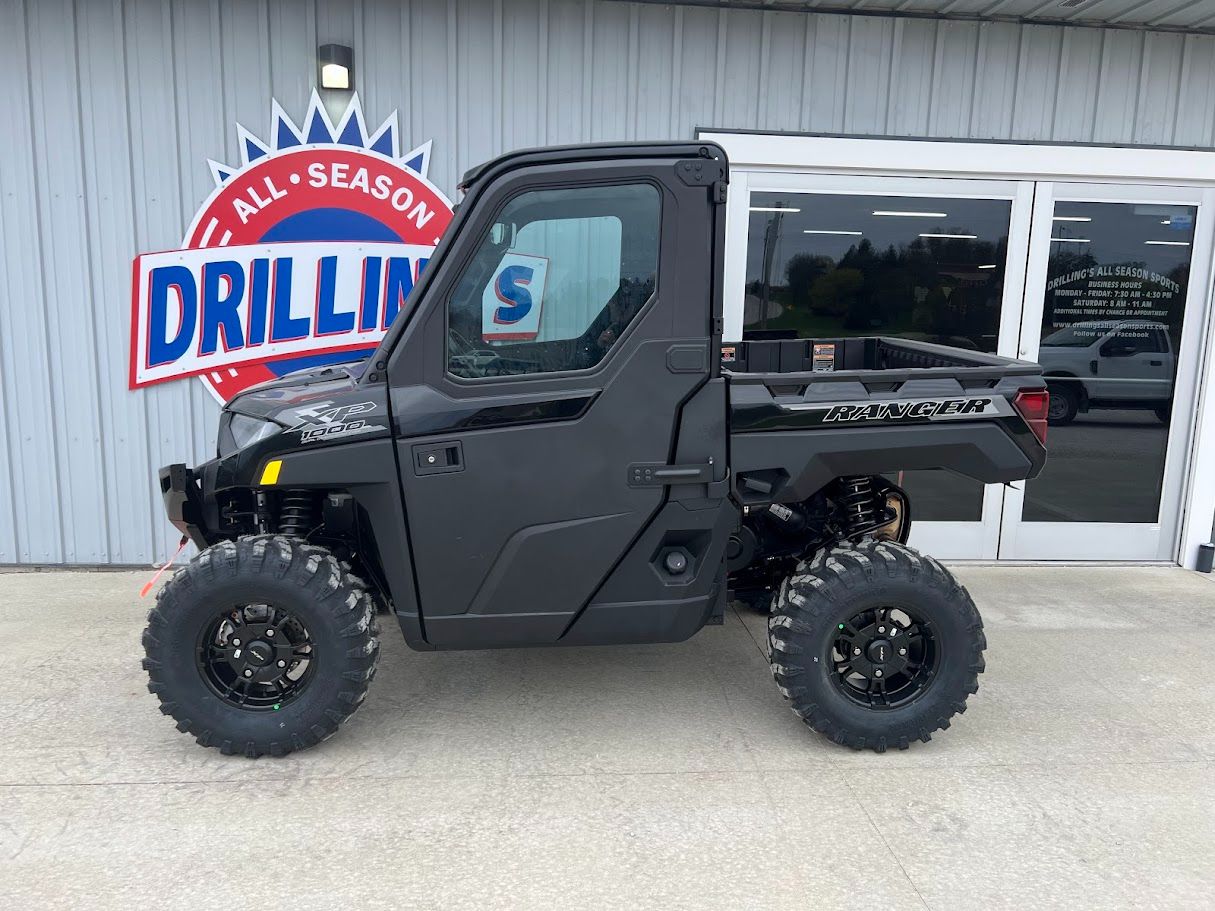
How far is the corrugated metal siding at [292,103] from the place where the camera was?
5230mm

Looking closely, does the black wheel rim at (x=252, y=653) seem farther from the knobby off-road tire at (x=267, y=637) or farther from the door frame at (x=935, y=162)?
the door frame at (x=935, y=162)

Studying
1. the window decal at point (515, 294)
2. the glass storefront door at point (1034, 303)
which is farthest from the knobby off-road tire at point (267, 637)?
the glass storefront door at point (1034, 303)

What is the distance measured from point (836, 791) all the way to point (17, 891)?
106 inches

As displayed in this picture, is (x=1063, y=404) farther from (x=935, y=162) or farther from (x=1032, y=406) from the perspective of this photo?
(x=1032, y=406)

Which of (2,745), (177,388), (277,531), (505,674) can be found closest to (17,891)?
(2,745)

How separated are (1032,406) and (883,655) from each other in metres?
1.17

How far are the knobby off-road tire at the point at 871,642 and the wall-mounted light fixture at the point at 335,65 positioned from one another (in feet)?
13.5

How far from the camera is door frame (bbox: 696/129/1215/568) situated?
5.55m

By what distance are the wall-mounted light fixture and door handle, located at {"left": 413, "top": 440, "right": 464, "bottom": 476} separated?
321cm

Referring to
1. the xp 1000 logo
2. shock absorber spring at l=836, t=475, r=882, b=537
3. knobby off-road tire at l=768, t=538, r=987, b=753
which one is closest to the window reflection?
shock absorber spring at l=836, t=475, r=882, b=537

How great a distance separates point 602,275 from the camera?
3.16m

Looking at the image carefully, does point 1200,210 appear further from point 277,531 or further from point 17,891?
point 17,891

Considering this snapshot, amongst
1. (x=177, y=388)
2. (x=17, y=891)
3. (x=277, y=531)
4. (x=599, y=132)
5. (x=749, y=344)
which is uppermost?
(x=599, y=132)

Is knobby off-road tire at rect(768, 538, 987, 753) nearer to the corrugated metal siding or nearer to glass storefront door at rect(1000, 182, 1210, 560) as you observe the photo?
glass storefront door at rect(1000, 182, 1210, 560)
